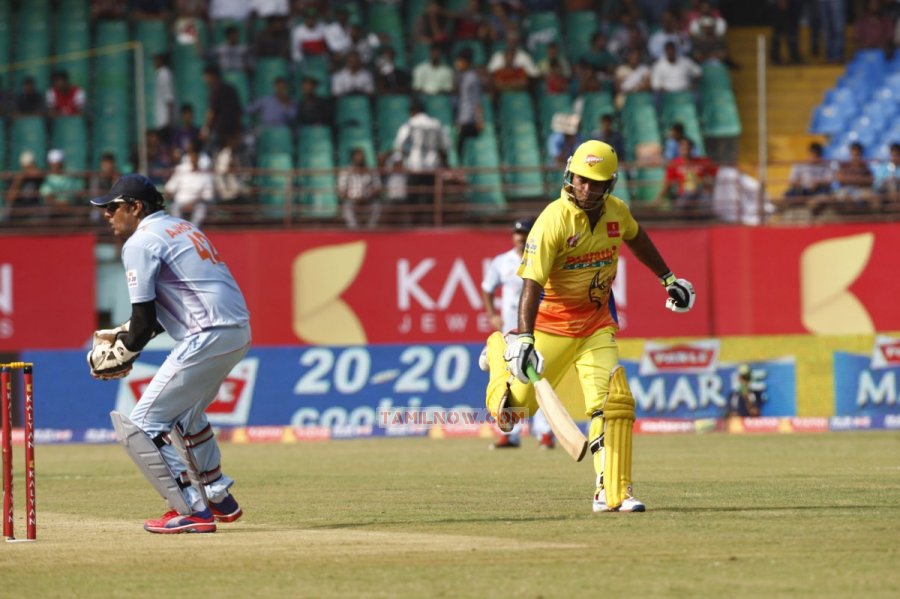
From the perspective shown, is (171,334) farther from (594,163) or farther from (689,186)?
(689,186)

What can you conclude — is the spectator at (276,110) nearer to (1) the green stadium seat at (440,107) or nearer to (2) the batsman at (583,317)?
(1) the green stadium seat at (440,107)

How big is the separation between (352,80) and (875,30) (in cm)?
1023

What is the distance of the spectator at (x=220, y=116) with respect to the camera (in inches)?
1117

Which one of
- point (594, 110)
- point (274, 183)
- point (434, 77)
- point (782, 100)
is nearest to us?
point (274, 183)

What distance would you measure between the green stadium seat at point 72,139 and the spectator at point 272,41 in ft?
11.7

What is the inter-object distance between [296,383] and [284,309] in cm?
243

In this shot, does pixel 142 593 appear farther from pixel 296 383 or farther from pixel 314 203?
pixel 314 203

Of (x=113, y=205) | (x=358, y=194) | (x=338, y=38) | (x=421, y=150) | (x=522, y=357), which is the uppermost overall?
(x=338, y=38)

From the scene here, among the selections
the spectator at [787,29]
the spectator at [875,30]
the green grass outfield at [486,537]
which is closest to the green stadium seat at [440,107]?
the spectator at [787,29]

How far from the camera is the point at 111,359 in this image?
10844 millimetres

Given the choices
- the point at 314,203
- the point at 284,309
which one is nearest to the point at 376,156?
the point at 314,203

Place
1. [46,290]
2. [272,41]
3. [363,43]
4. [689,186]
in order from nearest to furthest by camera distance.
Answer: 1. [46,290]
2. [689,186]
3. [363,43]
4. [272,41]

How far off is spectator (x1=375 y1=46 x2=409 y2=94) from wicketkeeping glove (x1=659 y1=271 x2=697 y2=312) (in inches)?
709

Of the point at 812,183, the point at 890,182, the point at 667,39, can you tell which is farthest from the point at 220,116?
the point at 890,182
